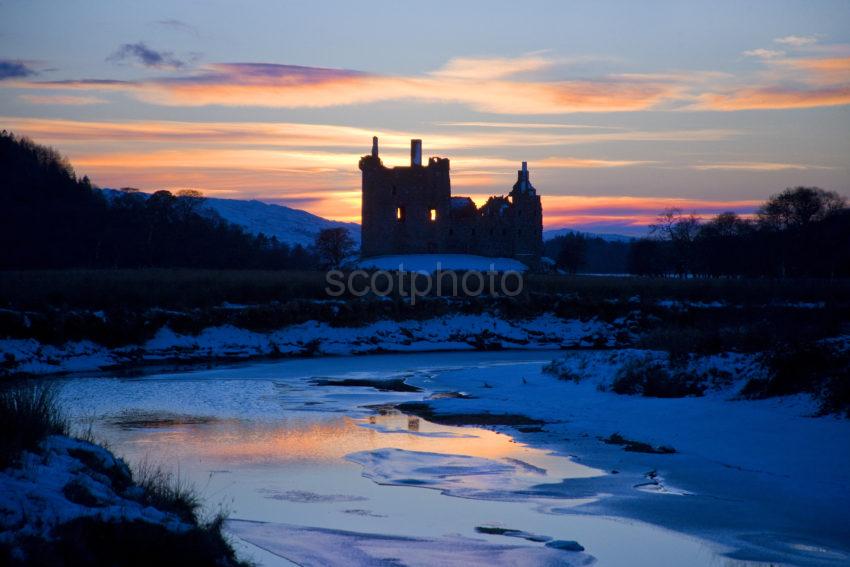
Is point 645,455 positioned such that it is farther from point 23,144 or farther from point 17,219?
point 23,144

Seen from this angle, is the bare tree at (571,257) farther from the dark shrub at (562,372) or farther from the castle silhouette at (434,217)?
the dark shrub at (562,372)

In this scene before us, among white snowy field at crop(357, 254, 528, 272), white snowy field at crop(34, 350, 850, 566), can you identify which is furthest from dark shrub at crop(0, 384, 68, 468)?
white snowy field at crop(357, 254, 528, 272)

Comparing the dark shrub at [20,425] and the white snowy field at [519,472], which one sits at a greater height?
the dark shrub at [20,425]

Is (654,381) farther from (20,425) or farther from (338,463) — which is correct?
(20,425)

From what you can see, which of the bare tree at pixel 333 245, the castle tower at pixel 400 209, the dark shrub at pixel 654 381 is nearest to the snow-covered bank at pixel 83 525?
the dark shrub at pixel 654 381

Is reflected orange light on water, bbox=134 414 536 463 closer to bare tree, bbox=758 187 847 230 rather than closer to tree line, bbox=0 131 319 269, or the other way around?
tree line, bbox=0 131 319 269

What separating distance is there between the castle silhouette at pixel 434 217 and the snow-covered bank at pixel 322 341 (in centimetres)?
2367

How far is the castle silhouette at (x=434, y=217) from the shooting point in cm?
6531

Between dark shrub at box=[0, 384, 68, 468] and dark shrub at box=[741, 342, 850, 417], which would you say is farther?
dark shrub at box=[741, 342, 850, 417]

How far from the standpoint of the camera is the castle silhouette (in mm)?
65312

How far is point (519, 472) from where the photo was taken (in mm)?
12859

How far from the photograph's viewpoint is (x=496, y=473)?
42.0 feet

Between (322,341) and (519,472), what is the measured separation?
25036mm

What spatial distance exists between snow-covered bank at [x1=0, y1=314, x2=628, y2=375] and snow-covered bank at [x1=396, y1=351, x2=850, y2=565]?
13767 millimetres
